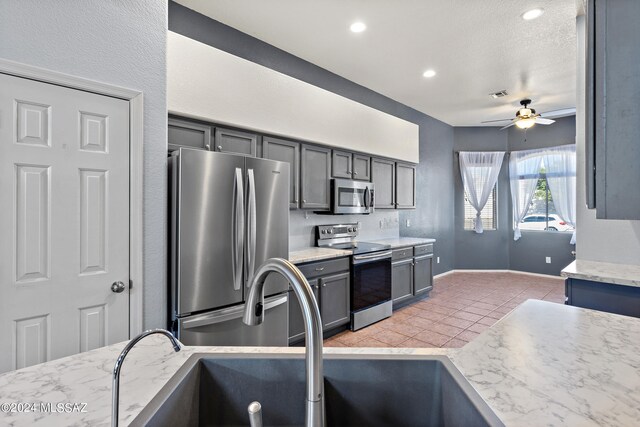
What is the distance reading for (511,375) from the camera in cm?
81

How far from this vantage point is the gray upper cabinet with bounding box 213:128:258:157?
271 cm

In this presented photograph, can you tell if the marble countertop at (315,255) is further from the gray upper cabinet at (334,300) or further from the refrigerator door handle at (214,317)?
the refrigerator door handle at (214,317)

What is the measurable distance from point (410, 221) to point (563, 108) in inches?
130

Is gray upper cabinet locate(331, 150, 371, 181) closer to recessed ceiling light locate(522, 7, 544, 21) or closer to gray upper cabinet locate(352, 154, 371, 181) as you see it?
gray upper cabinet locate(352, 154, 371, 181)

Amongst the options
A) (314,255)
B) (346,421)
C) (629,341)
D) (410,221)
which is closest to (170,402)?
(346,421)

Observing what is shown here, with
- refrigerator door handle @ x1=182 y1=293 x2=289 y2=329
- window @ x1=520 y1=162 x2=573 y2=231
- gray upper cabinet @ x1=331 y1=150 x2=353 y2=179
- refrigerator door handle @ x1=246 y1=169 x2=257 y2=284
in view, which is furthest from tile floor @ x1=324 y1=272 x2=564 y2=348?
gray upper cabinet @ x1=331 y1=150 x2=353 y2=179

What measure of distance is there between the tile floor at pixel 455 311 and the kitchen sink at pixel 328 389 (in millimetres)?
2327

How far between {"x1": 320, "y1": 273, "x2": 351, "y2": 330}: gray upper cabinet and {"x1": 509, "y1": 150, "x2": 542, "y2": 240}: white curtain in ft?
15.9

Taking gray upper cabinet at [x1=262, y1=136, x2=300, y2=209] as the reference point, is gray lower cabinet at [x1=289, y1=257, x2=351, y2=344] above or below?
below

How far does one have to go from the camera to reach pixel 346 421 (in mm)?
907

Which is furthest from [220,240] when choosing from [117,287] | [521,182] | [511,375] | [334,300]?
[521,182]

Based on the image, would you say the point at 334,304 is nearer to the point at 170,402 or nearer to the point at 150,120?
the point at 150,120

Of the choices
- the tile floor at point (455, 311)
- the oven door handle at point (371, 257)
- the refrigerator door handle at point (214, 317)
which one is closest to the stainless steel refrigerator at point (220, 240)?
the refrigerator door handle at point (214, 317)

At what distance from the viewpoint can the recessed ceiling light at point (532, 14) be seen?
9.32 feet
